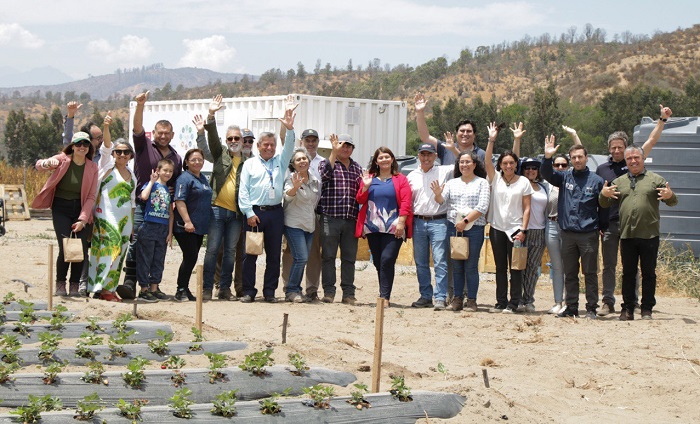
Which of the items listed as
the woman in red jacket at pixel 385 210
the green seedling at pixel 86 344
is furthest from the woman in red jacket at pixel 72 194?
the woman in red jacket at pixel 385 210

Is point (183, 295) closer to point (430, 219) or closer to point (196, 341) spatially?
point (430, 219)

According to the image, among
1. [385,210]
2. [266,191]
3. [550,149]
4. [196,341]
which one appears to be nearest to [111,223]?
[266,191]

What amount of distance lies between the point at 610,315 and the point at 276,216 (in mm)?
3722

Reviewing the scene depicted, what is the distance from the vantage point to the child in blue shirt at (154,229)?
10297 mm

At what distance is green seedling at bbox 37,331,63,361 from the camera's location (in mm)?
6719

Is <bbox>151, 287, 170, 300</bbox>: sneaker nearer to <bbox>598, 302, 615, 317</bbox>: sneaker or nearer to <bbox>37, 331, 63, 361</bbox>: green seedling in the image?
<bbox>37, 331, 63, 361</bbox>: green seedling

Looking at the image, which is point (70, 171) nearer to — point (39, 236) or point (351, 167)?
point (351, 167)

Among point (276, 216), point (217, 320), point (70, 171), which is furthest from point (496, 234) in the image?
point (70, 171)

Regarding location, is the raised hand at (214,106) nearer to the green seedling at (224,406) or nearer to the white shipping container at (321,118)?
the green seedling at (224,406)

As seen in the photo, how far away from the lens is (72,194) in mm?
9930

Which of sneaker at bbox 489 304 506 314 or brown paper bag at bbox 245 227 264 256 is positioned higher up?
brown paper bag at bbox 245 227 264 256

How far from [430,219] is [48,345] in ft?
15.9

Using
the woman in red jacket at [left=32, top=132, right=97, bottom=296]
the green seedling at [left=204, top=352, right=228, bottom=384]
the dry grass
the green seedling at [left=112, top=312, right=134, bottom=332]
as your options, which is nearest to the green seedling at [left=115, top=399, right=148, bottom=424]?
the green seedling at [left=204, top=352, right=228, bottom=384]

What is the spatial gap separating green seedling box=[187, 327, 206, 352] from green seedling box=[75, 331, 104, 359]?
2.23 ft
